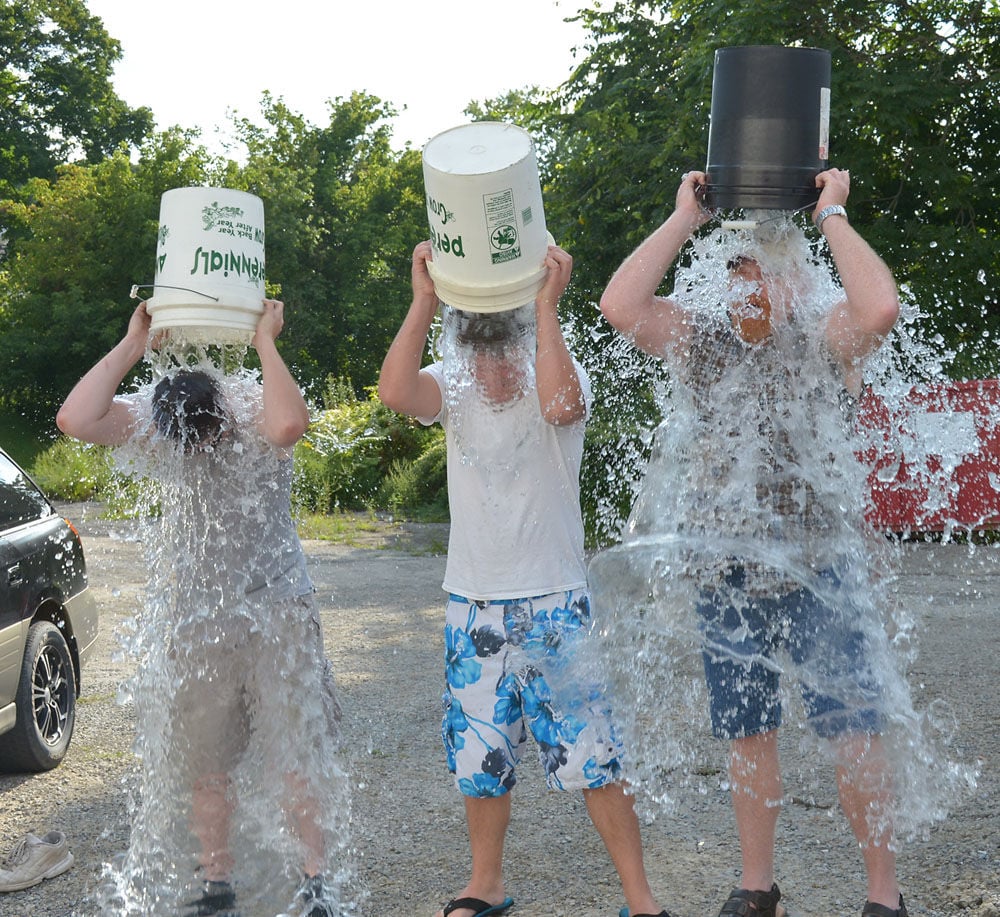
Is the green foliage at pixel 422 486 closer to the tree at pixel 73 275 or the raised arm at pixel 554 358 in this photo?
the raised arm at pixel 554 358

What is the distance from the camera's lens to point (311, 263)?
40625mm

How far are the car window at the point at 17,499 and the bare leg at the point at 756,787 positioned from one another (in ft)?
10.9

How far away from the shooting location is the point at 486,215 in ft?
9.61

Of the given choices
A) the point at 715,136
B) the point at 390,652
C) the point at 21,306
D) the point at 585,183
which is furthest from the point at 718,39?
the point at 21,306

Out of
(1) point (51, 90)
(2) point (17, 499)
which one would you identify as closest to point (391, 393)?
(2) point (17, 499)

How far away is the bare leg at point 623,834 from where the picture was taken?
10.1 feet

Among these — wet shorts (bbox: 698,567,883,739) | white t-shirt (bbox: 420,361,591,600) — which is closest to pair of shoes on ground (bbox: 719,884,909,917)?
wet shorts (bbox: 698,567,883,739)

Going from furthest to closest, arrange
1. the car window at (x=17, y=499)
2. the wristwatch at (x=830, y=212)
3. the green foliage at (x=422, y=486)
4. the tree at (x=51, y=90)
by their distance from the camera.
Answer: the tree at (x=51, y=90)
the green foliage at (x=422, y=486)
the car window at (x=17, y=499)
the wristwatch at (x=830, y=212)

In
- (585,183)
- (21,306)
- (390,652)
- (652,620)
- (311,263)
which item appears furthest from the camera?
(311,263)

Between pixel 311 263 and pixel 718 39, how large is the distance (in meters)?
28.2

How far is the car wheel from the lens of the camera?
15.9 feet

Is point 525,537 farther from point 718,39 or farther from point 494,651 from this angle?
Result: point 718,39

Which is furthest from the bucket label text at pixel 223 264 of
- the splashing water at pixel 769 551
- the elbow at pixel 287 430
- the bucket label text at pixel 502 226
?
the splashing water at pixel 769 551

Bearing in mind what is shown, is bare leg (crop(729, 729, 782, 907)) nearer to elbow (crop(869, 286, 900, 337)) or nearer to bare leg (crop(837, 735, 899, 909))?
bare leg (crop(837, 735, 899, 909))
